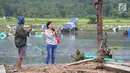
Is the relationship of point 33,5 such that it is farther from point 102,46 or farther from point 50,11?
point 102,46

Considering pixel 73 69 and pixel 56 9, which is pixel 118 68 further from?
pixel 56 9

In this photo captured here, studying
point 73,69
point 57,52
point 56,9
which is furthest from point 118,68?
point 56,9

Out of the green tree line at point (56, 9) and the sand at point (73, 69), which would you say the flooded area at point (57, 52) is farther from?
the green tree line at point (56, 9)

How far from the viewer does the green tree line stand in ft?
383

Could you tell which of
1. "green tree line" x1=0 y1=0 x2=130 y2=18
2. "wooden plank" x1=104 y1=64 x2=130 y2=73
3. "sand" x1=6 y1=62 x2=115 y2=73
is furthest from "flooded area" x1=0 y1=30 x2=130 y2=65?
"green tree line" x1=0 y1=0 x2=130 y2=18

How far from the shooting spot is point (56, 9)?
12506cm

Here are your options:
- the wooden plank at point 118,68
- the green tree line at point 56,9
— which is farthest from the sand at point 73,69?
the green tree line at point 56,9

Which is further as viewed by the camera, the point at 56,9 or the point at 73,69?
the point at 56,9

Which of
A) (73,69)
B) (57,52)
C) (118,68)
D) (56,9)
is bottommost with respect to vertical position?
(56,9)

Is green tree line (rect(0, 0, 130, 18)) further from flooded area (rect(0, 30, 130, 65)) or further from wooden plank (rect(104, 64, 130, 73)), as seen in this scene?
wooden plank (rect(104, 64, 130, 73))

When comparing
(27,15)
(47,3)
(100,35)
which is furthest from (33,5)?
(100,35)

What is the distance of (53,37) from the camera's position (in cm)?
1362

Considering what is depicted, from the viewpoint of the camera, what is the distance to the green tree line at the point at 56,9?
117m

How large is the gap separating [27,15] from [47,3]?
27496 millimetres
